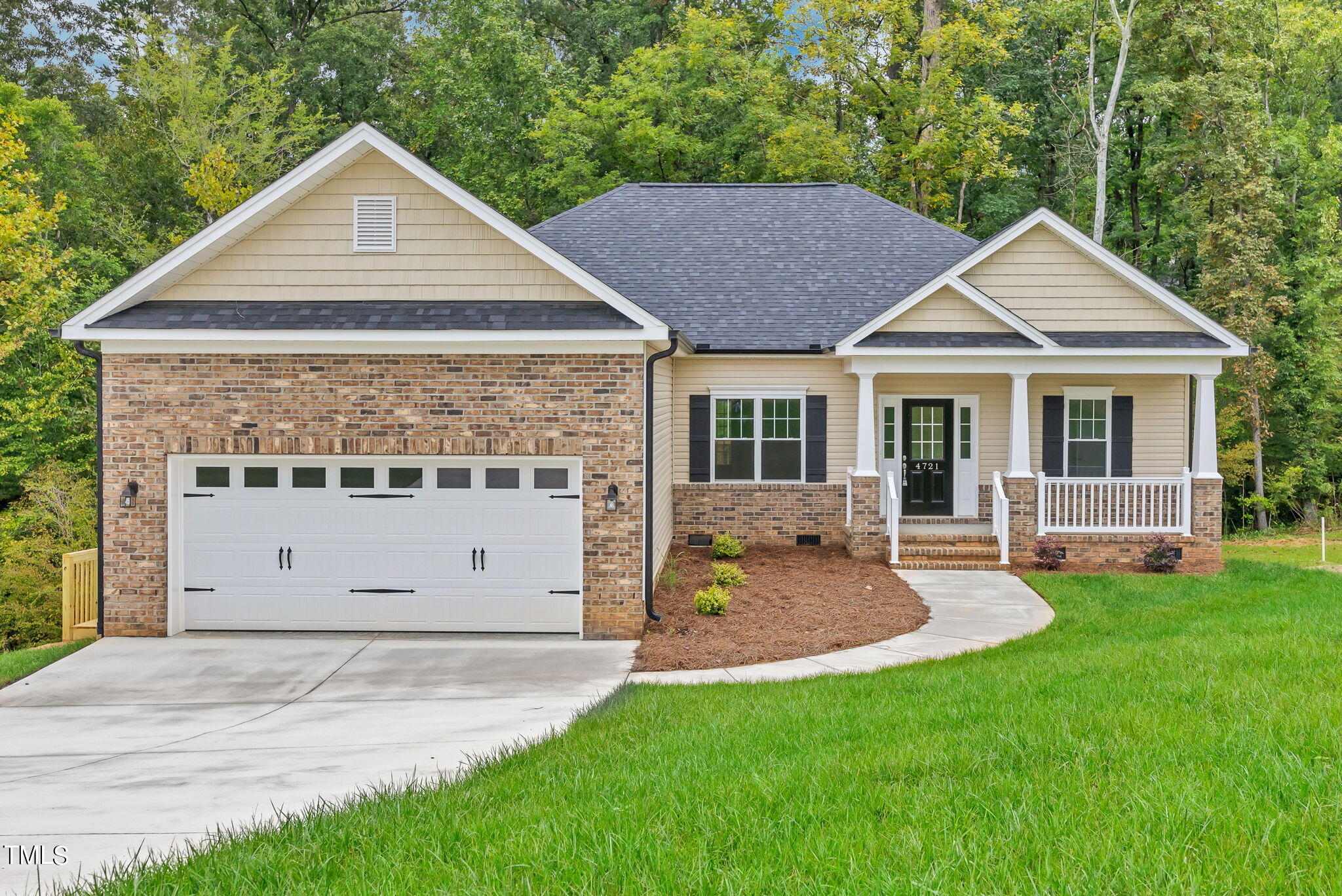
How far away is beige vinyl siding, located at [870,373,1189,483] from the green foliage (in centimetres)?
1509

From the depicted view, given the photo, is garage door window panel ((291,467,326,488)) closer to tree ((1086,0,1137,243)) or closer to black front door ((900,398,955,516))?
black front door ((900,398,955,516))

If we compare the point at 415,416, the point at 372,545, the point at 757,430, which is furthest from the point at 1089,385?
the point at 372,545

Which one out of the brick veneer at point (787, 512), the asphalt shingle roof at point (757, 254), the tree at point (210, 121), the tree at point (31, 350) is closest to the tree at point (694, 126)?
the asphalt shingle roof at point (757, 254)

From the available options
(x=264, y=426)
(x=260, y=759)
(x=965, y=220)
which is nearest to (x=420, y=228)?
(x=264, y=426)

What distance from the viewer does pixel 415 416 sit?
11.0 metres

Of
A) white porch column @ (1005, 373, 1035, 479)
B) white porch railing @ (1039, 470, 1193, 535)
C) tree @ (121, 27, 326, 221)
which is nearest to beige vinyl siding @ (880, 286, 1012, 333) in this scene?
white porch column @ (1005, 373, 1035, 479)

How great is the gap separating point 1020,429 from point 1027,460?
51 cm

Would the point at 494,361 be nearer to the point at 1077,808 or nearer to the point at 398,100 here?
the point at 1077,808

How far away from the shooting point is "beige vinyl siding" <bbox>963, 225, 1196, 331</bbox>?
15766 mm

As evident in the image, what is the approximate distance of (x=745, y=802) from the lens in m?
4.69

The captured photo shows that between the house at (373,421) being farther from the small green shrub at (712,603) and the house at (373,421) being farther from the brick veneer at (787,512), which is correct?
the brick veneer at (787,512)

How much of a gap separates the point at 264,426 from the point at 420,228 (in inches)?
113

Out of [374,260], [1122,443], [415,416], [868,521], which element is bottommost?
[868,521]

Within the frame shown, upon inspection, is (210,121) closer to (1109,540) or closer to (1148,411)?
(1148,411)
